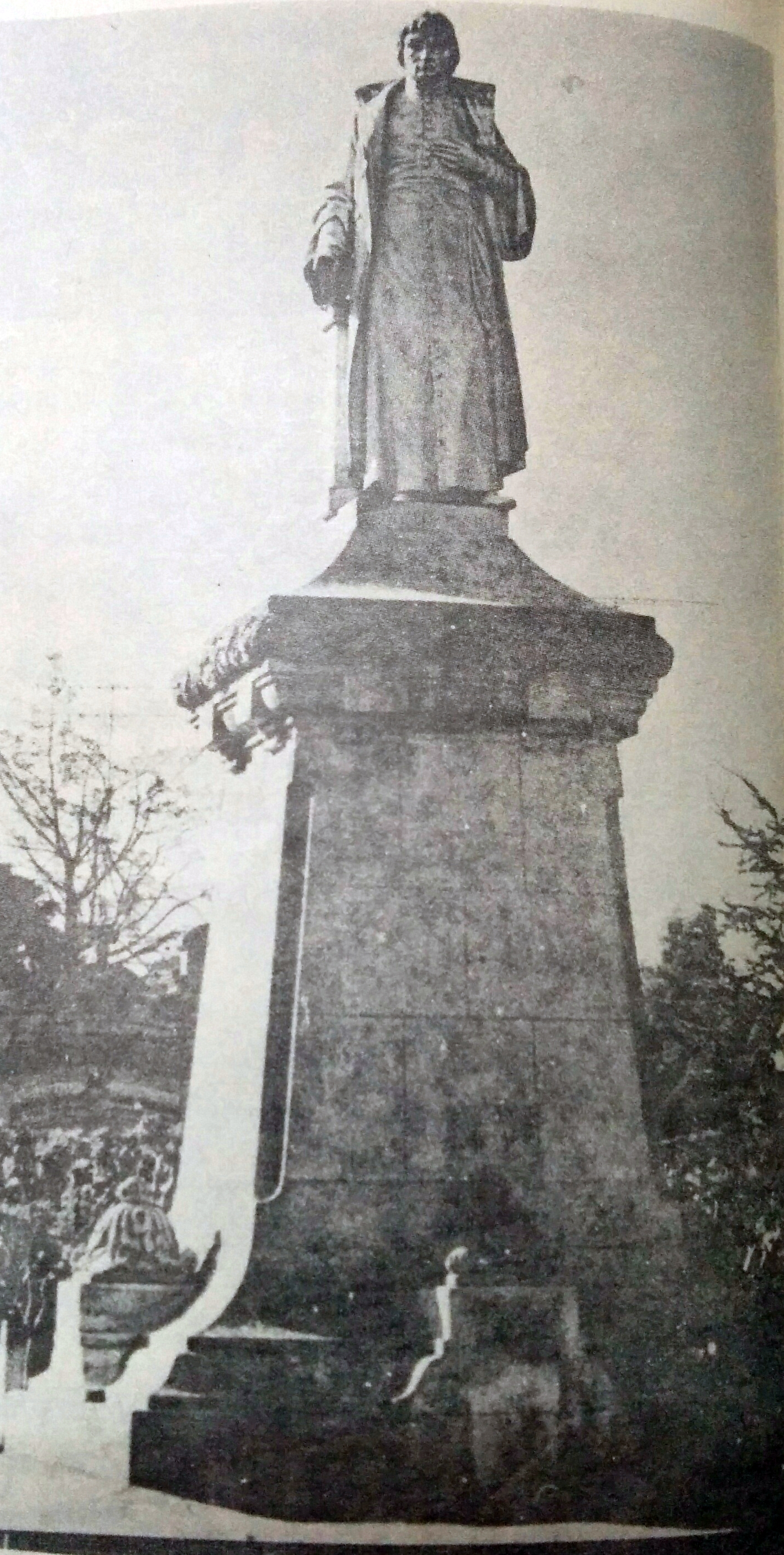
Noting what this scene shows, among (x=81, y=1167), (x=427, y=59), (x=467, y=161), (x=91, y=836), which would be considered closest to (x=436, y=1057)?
(x=81, y=1167)

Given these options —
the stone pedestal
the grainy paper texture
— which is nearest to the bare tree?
the grainy paper texture

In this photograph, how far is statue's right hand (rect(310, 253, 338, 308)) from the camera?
484cm

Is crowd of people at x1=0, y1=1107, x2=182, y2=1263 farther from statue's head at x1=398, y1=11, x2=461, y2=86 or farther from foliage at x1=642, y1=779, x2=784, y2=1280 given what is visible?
statue's head at x1=398, y1=11, x2=461, y2=86

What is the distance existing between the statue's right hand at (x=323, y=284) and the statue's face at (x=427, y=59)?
2.25 feet

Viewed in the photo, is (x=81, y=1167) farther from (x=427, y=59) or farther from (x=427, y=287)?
(x=427, y=59)

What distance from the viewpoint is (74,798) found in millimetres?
4605

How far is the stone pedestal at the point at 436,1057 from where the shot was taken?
4078mm

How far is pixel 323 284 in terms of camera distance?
191 inches

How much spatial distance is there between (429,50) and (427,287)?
78 centimetres

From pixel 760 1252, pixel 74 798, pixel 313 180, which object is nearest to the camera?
pixel 760 1252

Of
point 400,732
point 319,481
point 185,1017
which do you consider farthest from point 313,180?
point 185,1017

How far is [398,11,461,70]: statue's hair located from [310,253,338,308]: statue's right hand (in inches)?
29.4

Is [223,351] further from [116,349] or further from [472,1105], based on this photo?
[472,1105]

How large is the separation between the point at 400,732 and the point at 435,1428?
1.98m
